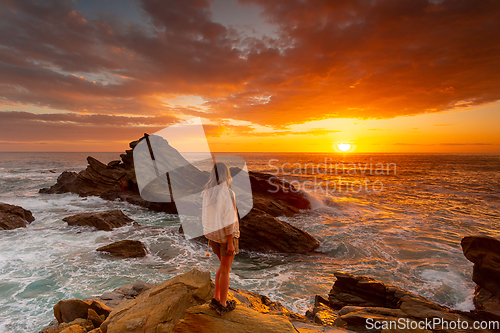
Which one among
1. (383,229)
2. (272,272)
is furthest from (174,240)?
(383,229)

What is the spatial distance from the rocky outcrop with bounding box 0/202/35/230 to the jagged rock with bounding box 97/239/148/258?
744 cm

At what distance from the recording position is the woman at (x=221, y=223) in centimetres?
377

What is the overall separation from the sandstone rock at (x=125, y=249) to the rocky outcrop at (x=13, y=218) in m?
7.44

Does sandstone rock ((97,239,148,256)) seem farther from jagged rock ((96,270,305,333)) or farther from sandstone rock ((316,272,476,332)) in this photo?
sandstone rock ((316,272,476,332))

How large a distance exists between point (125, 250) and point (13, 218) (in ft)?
29.9

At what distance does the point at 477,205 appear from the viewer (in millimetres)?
21922

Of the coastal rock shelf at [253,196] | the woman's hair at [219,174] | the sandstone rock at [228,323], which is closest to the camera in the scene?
the sandstone rock at [228,323]

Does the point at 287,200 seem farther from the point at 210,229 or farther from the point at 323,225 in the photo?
the point at 210,229

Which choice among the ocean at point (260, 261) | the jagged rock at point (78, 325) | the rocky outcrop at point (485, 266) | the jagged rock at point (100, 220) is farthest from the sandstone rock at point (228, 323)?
the jagged rock at point (100, 220)

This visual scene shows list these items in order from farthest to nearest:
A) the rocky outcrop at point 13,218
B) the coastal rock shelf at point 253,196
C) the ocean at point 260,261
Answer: the rocky outcrop at point 13,218 < the coastal rock shelf at point 253,196 < the ocean at point 260,261

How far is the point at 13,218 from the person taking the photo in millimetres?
13344

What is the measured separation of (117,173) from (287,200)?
18.7m

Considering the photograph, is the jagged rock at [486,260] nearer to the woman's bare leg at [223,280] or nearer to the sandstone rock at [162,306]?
the woman's bare leg at [223,280]

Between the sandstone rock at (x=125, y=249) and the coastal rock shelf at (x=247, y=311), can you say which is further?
the sandstone rock at (x=125, y=249)
